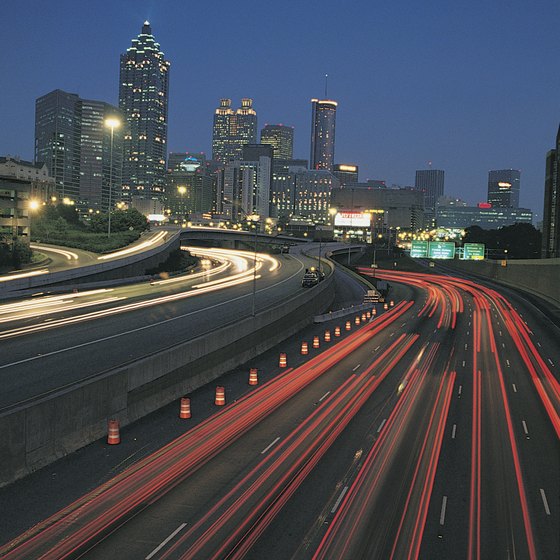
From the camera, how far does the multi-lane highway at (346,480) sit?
45.6ft

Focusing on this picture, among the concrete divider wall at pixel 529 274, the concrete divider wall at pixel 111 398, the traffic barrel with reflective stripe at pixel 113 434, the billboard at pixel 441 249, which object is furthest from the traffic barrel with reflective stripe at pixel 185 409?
the billboard at pixel 441 249

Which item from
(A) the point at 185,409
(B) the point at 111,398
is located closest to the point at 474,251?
(A) the point at 185,409

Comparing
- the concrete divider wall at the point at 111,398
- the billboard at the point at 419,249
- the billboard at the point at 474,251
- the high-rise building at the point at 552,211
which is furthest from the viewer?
the high-rise building at the point at 552,211

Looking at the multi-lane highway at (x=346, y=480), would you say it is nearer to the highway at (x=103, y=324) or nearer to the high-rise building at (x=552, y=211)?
the highway at (x=103, y=324)

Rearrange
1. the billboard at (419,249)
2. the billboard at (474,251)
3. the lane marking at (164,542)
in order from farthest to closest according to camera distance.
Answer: the billboard at (419,249) → the billboard at (474,251) → the lane marking at (164,542)

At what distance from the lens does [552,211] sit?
6122 inches

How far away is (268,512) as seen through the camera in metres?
15.6

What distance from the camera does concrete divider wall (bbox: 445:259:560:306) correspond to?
73.2 m

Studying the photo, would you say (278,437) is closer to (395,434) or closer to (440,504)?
(395,434)

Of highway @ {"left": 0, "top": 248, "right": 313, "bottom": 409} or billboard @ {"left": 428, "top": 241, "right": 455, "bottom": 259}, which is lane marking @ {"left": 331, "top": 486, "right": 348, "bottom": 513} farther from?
billboard @ {"left": 428, "top": 241, "right": 455, "bottom": 259}

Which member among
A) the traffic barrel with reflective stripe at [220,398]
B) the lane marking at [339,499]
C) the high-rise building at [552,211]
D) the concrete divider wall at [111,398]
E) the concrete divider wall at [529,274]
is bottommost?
the lane marking at [339,499]

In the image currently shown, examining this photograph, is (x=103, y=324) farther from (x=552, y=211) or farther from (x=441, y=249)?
(x=552, y=211)

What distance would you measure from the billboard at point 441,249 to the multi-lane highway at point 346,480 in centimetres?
8462

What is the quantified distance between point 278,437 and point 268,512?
20.4 ft
